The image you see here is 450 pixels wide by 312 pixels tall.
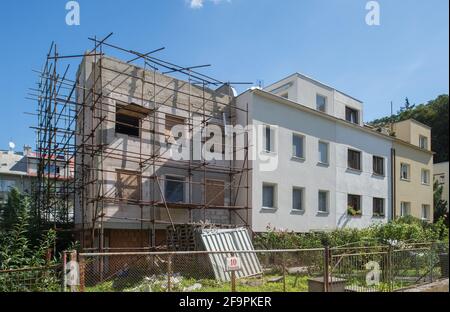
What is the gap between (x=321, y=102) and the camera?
2444 centimetres

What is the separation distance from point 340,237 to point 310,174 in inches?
138

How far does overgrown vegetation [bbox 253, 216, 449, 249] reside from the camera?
18.0 metres

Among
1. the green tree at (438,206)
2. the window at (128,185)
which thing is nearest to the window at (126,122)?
the window at (128,185)

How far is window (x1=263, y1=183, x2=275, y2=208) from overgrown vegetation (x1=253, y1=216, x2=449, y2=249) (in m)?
1.27

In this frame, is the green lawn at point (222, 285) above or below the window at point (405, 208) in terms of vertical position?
below

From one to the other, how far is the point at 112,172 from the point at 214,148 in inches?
203

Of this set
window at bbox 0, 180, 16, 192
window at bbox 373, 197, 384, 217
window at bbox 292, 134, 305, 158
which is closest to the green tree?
window at bbox 373, 197, 384, 217

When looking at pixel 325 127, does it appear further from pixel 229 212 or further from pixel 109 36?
pixel 109 36

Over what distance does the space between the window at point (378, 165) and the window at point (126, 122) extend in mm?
16049

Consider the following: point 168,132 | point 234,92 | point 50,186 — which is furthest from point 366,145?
point 50,186

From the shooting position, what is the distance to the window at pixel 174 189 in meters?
17.1

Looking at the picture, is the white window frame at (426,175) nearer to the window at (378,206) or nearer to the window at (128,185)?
the window at (378,206)

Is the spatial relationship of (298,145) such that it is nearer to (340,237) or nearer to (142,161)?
(340,237)

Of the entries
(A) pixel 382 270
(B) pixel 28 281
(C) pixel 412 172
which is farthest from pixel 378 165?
(B) pixel 28 281
